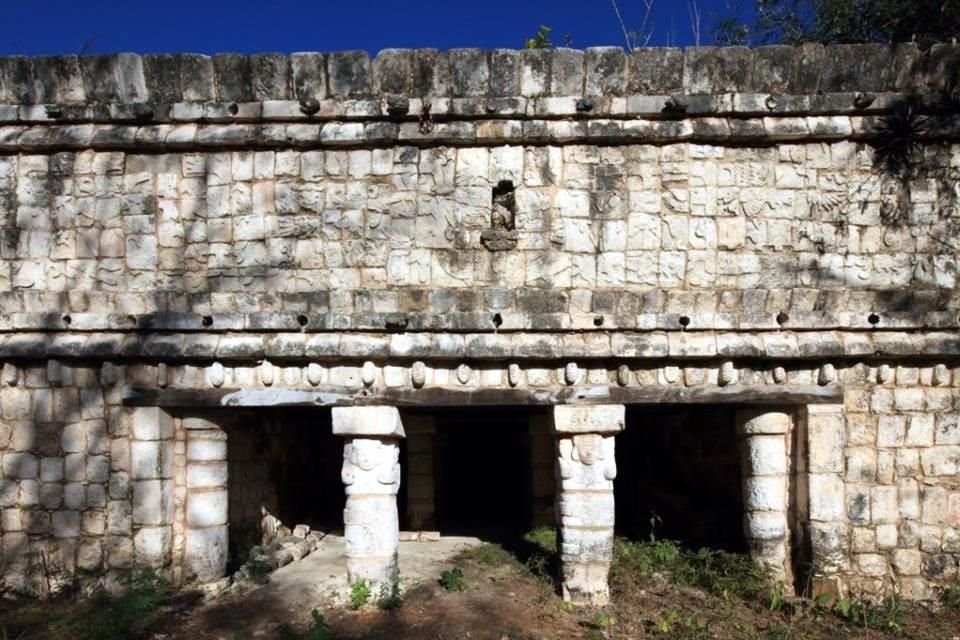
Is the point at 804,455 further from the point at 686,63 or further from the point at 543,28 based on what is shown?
the point at 543,28

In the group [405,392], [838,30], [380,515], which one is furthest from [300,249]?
[838,30]

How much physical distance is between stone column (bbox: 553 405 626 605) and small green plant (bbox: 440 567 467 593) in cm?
97

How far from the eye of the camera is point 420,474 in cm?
733

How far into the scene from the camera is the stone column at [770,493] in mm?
5320

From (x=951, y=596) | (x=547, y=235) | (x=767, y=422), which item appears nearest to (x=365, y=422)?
(x=547, y=235)

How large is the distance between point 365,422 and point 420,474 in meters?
2.38

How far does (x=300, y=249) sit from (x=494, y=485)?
6.17 metres

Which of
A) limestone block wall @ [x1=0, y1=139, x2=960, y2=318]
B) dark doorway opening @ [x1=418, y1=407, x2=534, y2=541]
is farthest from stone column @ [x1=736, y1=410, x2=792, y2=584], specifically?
dark doorway opening @ [x1=418, y1=407, x2=534, y2=541]

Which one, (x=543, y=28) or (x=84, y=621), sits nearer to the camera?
(x=84, y=621)

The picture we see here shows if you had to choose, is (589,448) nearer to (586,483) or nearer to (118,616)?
(586,483)

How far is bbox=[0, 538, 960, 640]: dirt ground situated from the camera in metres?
4.78

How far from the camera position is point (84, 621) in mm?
4789

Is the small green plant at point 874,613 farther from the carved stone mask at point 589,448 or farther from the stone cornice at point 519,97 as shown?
the stone cornice at point 519,97

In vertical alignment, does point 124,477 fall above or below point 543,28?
below
